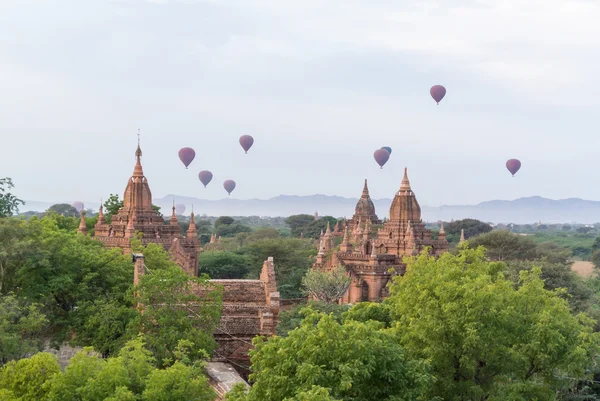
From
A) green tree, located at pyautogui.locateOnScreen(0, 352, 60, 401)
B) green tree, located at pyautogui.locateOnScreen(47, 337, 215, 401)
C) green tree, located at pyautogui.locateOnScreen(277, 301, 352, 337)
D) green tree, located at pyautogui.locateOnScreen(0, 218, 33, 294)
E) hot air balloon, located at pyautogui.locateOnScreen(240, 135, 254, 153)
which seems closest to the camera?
green tree, located at pyautogui.locateOnScreen(47, 337, 215, 401)

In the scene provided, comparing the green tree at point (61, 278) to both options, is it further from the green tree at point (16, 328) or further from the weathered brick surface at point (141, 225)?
the weathered brick surface at point (141, 225)

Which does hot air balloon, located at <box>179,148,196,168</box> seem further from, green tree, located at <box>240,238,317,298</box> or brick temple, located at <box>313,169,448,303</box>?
brick temple, located at <box>313,169,448,303</box>

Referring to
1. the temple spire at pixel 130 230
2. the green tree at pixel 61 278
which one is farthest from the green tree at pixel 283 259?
the green tree at pixel 61 278

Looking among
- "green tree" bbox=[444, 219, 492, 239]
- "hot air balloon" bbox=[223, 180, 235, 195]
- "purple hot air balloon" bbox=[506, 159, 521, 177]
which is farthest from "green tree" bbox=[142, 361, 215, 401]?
"hot air balloon" bbox=[223, 180, 235, 195]

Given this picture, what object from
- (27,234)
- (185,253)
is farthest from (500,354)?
(185,253)

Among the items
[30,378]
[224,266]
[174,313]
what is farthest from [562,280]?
[30,378]

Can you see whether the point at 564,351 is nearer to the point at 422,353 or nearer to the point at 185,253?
the point at 422,353
